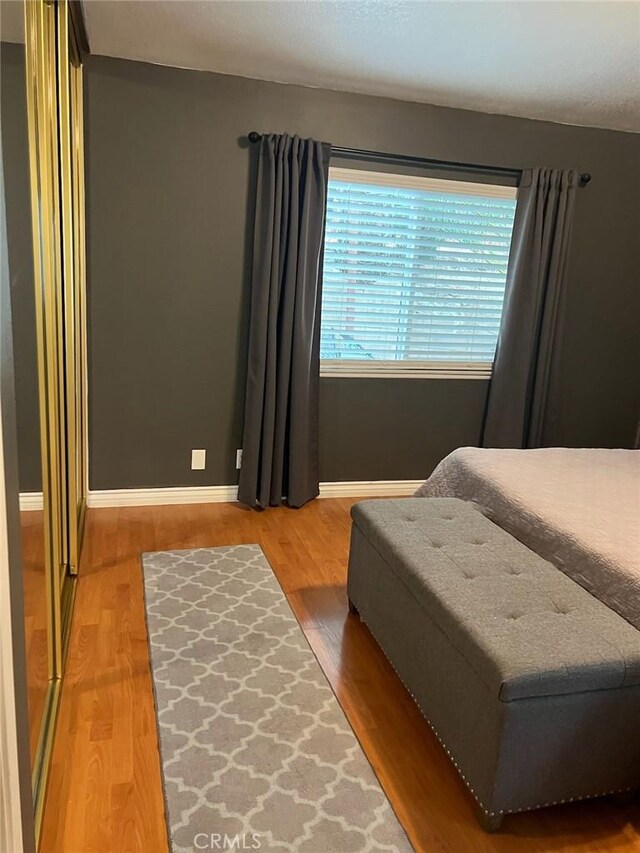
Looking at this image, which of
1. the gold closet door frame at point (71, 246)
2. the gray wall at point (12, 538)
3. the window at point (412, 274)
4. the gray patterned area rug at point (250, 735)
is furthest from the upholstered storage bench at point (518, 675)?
the window at point (412, 274)

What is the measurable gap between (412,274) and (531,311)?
76 cm

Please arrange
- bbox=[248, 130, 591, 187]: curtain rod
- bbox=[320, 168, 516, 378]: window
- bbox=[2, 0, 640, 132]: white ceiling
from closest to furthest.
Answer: bbox=[2, 0, 640, 132]: white ceiling → bbox=[248, 130, 591, 187]: curtain rod → bbox=[320, 168, 516, 378]: window

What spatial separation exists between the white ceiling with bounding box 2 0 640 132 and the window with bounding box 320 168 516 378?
531mm

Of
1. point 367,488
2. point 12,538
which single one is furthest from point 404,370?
point 12,538

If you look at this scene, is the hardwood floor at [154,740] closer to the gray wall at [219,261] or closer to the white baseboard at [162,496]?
the white baseboard at [162,496]

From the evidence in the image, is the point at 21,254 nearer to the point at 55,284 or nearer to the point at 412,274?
the point at 55,284

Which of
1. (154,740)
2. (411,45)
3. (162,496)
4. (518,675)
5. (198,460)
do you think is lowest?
(154,740)

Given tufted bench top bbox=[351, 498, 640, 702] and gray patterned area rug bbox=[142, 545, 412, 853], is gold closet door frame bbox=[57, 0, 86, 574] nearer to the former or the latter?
gray patterned area rug bbox=[142, 545, 412, 853]

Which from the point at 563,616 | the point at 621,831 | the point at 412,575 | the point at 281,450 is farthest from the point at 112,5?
the point at 621,831

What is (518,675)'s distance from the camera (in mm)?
1545

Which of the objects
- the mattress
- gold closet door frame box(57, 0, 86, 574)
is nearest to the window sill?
the mattress

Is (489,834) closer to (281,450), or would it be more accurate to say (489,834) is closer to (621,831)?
(621,831)

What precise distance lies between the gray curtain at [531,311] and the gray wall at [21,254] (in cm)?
297

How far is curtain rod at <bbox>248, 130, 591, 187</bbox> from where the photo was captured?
3.55m
